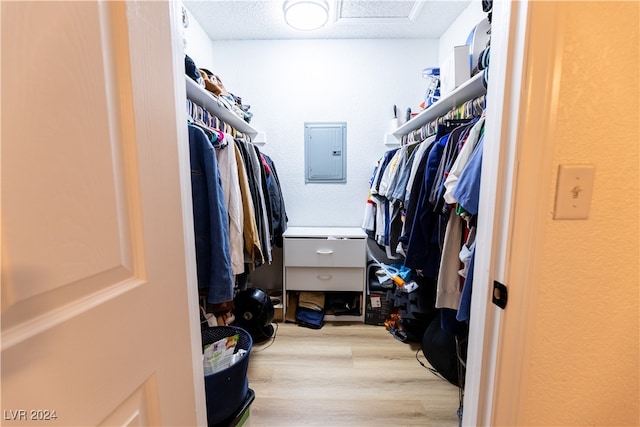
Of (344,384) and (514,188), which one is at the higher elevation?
(514,188)

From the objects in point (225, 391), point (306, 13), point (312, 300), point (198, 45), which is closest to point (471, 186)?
point (225, 391)

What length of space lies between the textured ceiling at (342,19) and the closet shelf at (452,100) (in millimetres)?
818

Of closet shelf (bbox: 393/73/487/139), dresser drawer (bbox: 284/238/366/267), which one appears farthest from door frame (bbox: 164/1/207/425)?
dresser drawer (bbox: 284/238/366/267)

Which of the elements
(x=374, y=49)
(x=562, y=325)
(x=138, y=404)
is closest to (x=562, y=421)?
(x=562, y=325)

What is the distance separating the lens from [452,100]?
137 centimetres

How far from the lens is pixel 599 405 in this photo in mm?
547

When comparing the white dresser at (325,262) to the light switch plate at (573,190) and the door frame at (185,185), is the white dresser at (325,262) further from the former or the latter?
the light switch plate at (573,190)

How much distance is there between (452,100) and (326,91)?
1216 mm

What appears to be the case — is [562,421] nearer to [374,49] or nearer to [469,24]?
[469,24]

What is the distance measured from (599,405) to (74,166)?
1062mm

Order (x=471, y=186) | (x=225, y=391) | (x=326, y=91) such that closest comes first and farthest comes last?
(x=471, y=186), (x=225, y=391), (x=326, y=91)

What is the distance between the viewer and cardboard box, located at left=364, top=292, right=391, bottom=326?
2.01 meters

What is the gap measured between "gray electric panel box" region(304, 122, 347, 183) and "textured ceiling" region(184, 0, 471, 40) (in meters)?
0.74

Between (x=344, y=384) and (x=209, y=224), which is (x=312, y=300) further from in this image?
(x=209, y=224)
